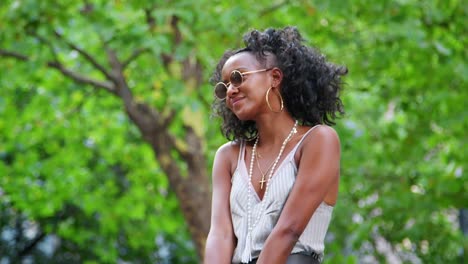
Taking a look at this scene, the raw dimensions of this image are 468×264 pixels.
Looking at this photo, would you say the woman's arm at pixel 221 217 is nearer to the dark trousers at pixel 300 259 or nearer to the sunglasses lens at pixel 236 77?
the dark trousers at pixel 300 259

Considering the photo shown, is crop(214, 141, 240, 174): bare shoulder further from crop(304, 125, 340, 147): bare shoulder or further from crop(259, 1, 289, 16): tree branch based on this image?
crop(259, 1, 289, 16): tree branch

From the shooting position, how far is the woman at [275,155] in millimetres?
4008

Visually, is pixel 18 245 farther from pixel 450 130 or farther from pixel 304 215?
pixel 304 215

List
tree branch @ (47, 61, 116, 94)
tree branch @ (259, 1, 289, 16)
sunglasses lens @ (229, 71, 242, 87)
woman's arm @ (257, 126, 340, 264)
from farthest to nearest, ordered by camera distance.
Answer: tree branch @ (47, 61, 116, 94)
tree branch @ (259, 1, 289, 16)
sunglasses lens @ (229, 71, 242, 87)
woman's arm @ (257, 126, 340, 264)

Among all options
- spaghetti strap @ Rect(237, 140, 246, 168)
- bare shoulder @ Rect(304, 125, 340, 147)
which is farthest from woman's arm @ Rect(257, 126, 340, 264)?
spaghetti strap @ Rect(237, 140, 246, 168)

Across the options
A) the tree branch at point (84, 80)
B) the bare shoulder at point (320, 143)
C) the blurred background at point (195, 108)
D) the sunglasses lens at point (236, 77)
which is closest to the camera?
the bare shoulder at point (320, 143)

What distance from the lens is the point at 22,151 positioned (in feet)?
49.9

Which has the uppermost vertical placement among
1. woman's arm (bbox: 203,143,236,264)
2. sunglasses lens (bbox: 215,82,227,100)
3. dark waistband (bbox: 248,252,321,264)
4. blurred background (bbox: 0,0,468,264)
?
sunglasses lens (bbox: 215,82,227,100)

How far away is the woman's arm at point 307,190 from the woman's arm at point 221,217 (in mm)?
201

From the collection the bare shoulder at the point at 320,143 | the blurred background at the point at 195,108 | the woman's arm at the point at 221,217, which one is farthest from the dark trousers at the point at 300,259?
the blurred background at the point at 195,108

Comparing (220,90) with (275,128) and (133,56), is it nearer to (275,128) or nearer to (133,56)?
(275,128)

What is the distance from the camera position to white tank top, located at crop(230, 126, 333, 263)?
13.2 feet

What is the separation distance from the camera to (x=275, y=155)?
4172mm

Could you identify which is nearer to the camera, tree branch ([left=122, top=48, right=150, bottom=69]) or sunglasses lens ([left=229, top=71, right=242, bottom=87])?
sunglasses lens ([left=229, top=71, right=242, bottom=87])
